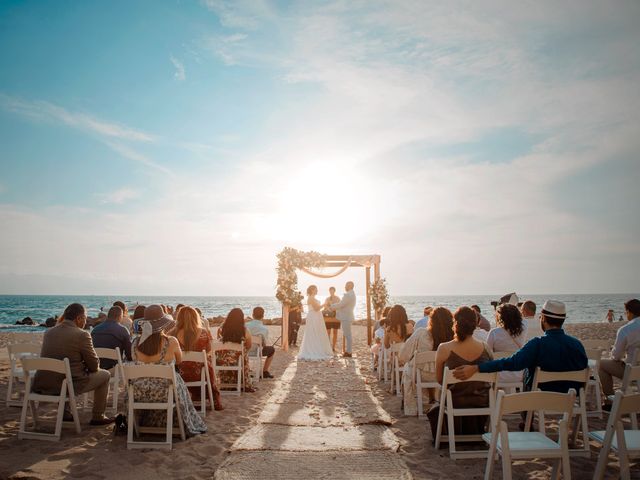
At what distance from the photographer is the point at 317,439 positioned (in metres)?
5.47

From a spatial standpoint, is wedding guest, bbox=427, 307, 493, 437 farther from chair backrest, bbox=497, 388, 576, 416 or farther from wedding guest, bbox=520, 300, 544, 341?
wedding guest, bbox=520, 300, 544, 341

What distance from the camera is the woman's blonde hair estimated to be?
6.86 m

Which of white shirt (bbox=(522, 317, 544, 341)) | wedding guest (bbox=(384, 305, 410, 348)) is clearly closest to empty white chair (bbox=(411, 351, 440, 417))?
wedding guest (bbox=(384, 305, 410, 348))

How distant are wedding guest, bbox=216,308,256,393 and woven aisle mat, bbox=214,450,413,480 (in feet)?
10.9

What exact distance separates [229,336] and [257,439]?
2890 mm

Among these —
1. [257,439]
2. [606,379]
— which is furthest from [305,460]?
[606,379]

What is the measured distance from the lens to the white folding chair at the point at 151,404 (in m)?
4.89

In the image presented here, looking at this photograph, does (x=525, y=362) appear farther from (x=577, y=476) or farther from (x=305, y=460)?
→ (x=305, y=460)

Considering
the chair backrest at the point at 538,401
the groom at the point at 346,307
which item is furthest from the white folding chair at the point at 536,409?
the groom at the point at 346,307

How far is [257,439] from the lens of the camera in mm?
5438

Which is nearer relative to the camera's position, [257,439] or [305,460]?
[305,460]

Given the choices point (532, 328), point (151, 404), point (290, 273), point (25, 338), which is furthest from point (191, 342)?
point (25, 338)

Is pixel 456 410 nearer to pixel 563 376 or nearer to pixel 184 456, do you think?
pixel 563 376

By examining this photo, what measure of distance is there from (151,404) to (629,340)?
6038mm
